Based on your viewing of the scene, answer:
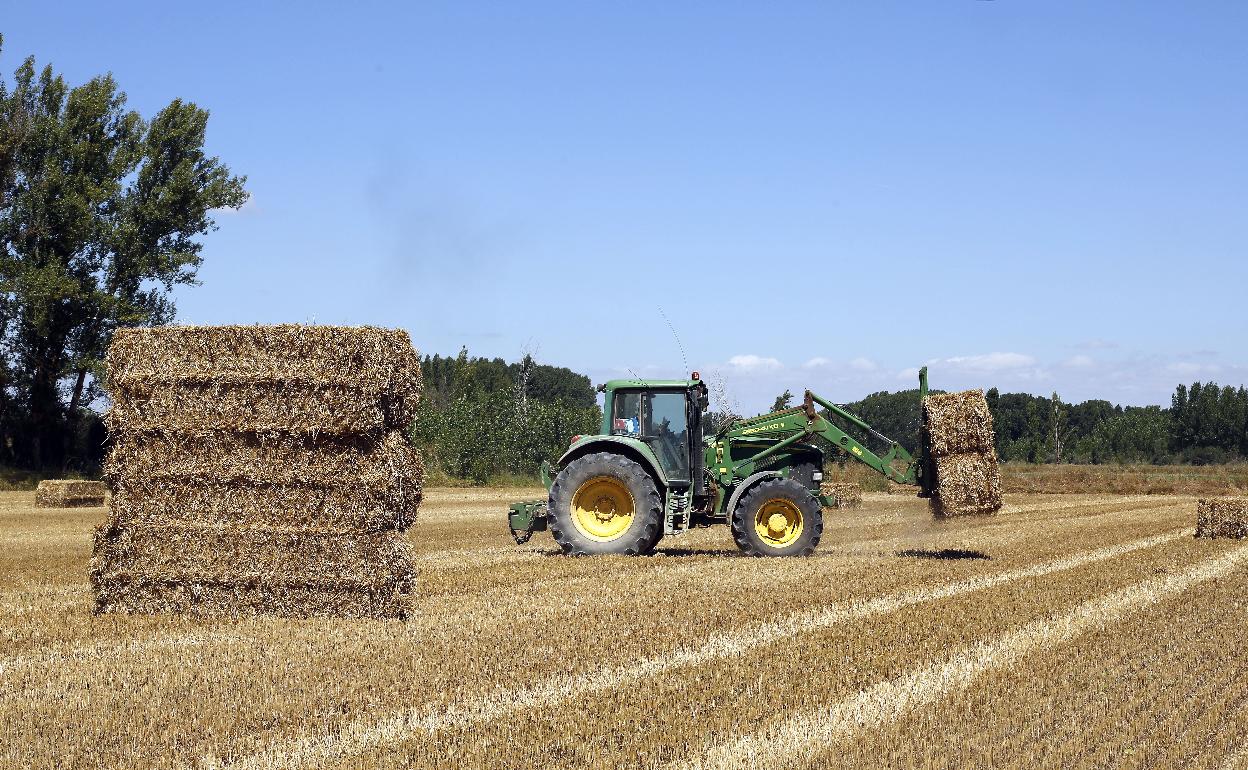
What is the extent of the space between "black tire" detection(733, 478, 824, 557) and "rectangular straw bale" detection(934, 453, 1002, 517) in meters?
1.47

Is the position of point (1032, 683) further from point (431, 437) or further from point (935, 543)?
point (431, 437)

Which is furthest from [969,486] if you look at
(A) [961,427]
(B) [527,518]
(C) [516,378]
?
(C) [516,378]

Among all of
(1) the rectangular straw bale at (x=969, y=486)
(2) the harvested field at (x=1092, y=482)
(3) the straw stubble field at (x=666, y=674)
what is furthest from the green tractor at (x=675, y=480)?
(2) the harvested field at (x=1092, y=482)

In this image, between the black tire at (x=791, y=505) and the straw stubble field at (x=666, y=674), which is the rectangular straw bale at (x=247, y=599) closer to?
the straw stubble field at (x=666, y=674)

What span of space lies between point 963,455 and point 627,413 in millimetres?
3968

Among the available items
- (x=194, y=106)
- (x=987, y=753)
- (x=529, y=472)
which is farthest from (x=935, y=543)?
(x=194, y=106)

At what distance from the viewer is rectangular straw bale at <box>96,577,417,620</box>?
9.41 metres

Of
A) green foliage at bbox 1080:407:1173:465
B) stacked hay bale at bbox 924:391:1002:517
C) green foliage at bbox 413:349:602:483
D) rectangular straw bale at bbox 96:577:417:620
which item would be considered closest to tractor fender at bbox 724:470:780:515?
stacked hay bale at bbox 924:391:1002:517

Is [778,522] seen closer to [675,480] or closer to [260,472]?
[675,480]

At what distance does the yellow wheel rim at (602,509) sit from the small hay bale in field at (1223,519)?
8415mm

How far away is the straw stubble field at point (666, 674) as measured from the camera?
548 cm

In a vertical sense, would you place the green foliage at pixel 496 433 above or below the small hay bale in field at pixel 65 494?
above

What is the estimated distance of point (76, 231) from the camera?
113ft

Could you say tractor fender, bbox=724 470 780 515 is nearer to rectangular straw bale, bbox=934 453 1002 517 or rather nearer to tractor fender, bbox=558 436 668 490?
tractor fender, bbox=558 436 668 490
